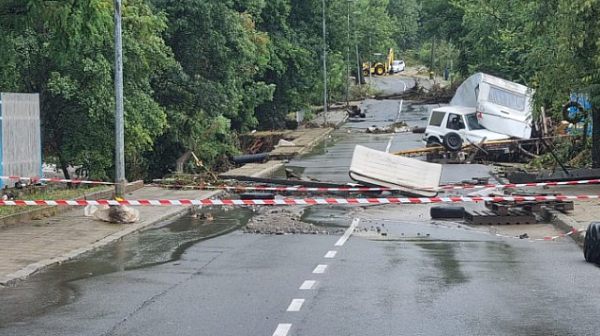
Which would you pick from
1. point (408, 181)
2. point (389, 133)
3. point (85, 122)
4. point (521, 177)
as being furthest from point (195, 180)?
point (389, 133)

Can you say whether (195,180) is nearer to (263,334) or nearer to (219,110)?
(219,110)

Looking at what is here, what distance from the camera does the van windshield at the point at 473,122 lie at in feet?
129

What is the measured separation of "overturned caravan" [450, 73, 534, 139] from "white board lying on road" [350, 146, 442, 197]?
15409 millimetres

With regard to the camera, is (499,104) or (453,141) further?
(499,104)

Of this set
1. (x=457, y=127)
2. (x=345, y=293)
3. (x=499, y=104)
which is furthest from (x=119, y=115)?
(x=499, y=104)

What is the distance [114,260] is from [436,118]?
93.1 ft

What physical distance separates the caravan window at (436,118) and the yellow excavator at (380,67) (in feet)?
225

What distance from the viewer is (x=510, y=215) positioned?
18266 millimetres

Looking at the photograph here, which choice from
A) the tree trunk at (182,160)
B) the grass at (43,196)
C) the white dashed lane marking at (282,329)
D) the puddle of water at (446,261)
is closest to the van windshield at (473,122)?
the tree trunk at (182,160)

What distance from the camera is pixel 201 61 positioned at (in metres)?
38.1

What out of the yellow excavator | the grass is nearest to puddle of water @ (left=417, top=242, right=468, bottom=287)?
the grass

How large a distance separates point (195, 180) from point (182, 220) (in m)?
7.79

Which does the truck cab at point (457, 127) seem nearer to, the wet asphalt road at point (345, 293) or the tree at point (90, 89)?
the tree at point (90, 89)

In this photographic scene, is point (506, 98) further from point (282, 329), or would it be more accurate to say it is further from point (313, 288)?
point (282, 329)
